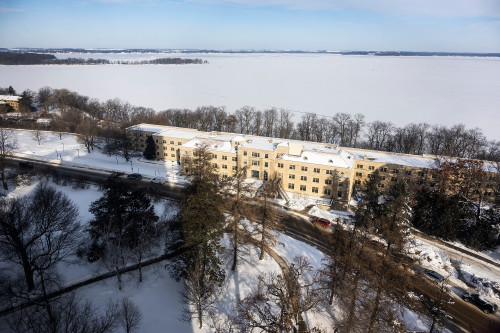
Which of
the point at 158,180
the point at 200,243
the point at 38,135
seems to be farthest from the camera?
the point at 38,135

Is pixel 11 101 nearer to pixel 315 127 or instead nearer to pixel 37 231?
pixel 37 231

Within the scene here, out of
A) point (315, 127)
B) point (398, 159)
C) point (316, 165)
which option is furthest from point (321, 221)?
point (315, 127)

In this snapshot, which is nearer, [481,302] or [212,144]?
[481,302]

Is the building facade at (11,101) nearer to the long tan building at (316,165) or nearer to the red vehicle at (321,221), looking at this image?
the long tan building at (316,165)

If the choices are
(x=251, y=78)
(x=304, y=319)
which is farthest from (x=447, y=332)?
(x=251, y=78)

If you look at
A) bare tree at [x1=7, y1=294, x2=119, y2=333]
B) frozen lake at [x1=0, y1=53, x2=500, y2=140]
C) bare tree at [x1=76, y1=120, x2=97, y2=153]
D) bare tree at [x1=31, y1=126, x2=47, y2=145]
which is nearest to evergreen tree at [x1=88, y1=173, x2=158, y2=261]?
bare tree at [x1=7, y1=294, x2=119, y2=333]

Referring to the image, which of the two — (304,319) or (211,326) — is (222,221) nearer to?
(211,326)
